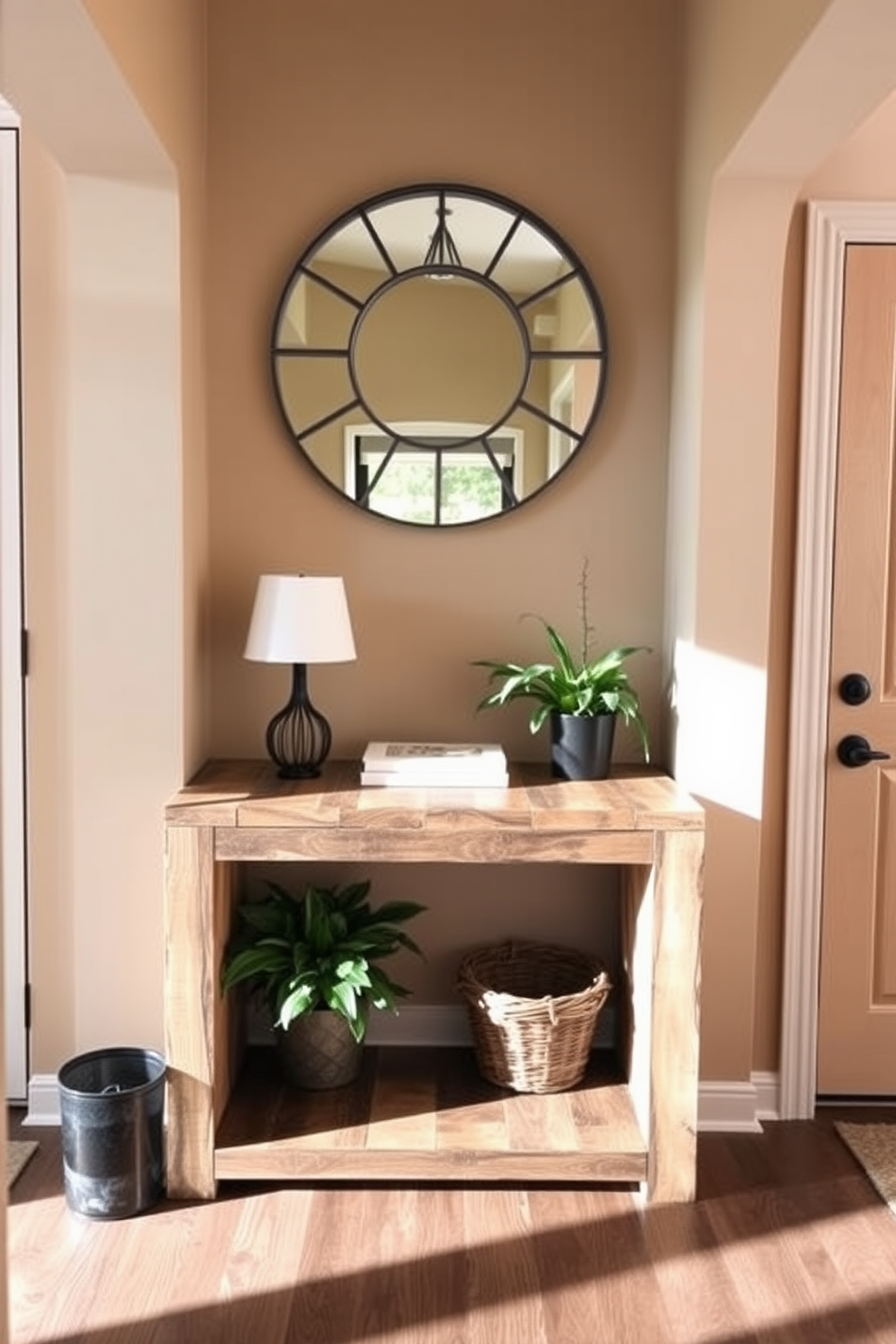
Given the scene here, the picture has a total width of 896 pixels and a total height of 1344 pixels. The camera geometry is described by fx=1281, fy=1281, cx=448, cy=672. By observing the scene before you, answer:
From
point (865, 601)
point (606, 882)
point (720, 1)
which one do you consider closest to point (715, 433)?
point (865, 601)

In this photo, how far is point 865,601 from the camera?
288cm

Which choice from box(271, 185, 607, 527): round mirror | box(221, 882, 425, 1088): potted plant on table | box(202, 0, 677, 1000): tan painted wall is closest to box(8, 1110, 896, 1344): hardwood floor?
box(221, 882, 425, 1088): potted plant on table

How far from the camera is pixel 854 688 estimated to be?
9.42 feet

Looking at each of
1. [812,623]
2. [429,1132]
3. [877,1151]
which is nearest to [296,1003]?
[429,1132]

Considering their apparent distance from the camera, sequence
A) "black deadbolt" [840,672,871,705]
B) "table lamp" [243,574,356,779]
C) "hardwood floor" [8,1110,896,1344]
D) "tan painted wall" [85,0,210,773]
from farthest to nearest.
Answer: "black deadbolt" [840,672,871,705]
"table lamp" [243,574,356,779]
"tan painted wall" [85,0,210,773]
"hardwood floor" [8,1110,896,1344]

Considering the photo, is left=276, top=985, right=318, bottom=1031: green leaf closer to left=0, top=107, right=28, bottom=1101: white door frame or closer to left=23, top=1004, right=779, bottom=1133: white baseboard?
left=23, top=1004, right=779, bottom=1133: white baseboard

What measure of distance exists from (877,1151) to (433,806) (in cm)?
123

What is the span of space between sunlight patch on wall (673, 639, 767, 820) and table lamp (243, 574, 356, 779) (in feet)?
2.44

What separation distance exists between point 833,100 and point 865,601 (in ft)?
3.71

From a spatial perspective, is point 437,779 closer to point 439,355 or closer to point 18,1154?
point 439,355

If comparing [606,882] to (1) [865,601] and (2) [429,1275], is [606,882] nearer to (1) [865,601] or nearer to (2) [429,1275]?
(1) [865,601]

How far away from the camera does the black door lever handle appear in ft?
9.46

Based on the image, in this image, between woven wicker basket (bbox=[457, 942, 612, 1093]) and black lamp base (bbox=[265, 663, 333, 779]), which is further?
black lamp base (bbox=[265, 663, 333, 779])

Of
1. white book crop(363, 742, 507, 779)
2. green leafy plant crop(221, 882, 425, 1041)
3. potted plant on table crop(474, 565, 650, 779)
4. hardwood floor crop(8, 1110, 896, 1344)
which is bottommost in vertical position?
hardwood floor crop(8, 1110, 896, 1344)
